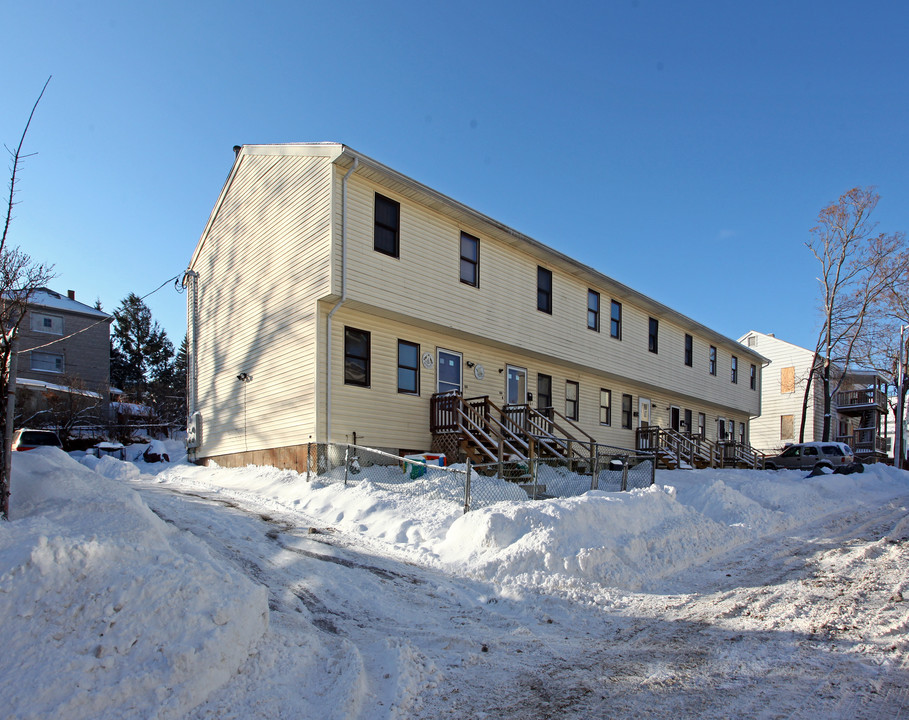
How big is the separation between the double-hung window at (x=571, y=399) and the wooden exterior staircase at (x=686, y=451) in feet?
9.86

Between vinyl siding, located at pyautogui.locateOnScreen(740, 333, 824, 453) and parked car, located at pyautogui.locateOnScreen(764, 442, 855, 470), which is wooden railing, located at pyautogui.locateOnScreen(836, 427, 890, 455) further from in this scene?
parked car, located at pyautogui.locateOnScreen(764, 442, 855, 470)

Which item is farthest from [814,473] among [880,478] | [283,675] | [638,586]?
[283,675]

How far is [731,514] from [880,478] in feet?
45.8

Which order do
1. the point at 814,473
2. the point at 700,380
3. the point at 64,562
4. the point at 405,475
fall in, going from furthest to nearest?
the point at 700,380
the point at 814,473
the point at 405,475
the point at 64,562

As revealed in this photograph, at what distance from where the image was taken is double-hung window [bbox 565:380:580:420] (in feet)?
70.5

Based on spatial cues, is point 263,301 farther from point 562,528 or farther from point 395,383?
point 562,528

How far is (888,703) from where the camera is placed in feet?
13.9

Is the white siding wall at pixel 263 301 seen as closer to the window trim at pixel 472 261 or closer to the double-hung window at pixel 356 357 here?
the double-hung window at pixel 356 357

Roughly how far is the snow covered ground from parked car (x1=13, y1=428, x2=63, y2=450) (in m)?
9.85

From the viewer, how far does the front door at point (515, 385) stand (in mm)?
19062

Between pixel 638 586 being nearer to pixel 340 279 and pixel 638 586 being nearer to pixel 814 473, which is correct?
pixel 340 279

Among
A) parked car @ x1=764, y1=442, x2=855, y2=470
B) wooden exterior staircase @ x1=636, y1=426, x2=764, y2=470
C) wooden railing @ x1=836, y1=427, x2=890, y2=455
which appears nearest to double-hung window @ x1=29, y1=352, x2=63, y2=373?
wooden exterior staircase @ x1=636, y1=426, x2=764, y2=470

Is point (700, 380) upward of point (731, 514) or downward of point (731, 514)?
upward

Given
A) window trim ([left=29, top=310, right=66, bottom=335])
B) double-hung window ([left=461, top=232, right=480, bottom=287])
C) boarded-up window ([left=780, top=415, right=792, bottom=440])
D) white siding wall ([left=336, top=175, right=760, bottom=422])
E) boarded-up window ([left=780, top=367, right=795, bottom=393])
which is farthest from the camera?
boarded-up window ([left=780, top=367, right=795, bottom=393])
